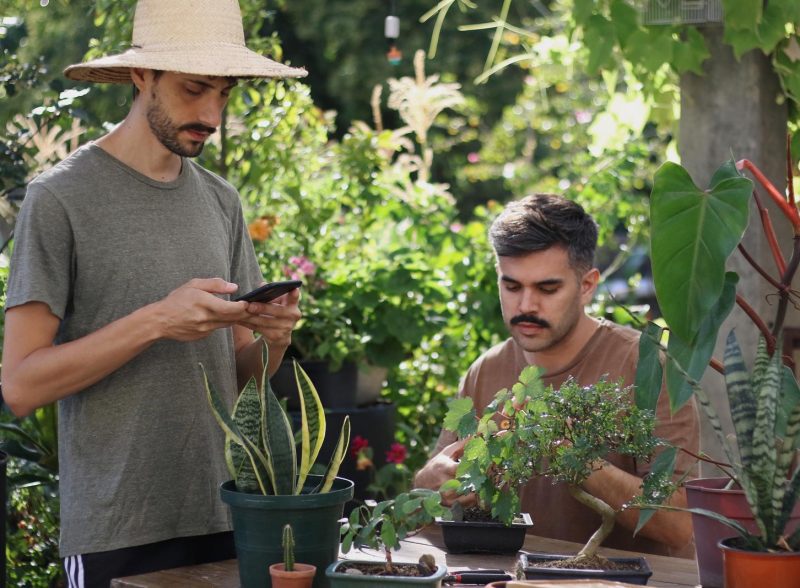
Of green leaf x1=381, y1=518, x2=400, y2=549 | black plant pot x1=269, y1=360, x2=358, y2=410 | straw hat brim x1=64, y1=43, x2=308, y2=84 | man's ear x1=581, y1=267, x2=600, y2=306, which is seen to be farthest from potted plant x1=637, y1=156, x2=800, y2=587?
black plant pot x1=269, y1=360, x2=358, y2=410

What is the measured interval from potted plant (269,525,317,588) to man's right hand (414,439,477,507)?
2.45ft

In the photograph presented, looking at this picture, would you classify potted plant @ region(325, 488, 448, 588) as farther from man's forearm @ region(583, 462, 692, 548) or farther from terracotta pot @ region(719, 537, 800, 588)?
man's forearm @ region(583, 462, 692, 548)

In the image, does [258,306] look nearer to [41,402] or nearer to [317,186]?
[41,402]

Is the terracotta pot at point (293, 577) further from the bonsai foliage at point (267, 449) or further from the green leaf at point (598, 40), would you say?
the green leaf at point (598, 40)

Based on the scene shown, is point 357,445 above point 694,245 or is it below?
below

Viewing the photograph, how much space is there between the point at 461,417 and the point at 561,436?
0.22 m

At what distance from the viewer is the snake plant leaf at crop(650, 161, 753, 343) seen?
6.58ft

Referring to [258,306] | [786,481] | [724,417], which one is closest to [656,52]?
[724,417]

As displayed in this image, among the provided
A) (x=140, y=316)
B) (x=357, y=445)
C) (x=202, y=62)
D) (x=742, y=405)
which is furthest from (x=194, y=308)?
(x=357, y=445)

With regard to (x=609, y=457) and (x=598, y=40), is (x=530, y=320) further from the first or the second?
(x=598, y=40)

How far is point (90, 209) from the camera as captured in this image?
246 cm

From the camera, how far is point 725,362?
2008mm

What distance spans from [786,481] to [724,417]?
1.85m

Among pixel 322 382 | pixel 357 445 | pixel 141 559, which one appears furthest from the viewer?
pixel 322 382
